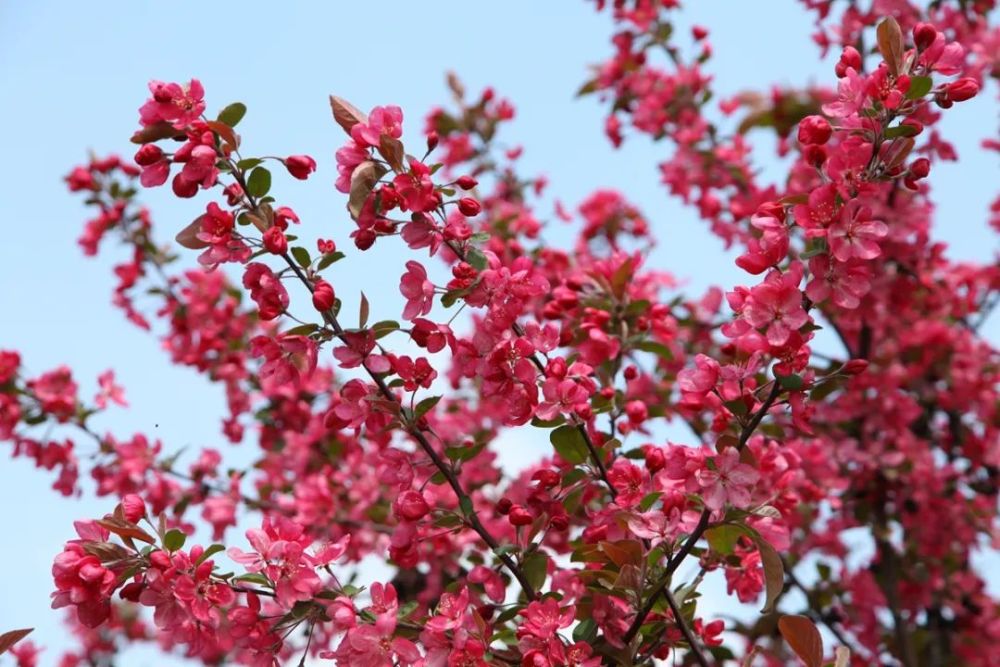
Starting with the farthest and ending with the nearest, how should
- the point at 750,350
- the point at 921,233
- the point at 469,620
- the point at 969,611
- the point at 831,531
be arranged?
the point at 969,611
the point at 831,531
the point at 921,233
the point at 469,620
the point at 750,350

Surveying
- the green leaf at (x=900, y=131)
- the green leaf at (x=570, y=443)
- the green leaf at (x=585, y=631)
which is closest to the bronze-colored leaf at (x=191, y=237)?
the green leaf at (x=570, y=443)

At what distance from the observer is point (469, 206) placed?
2094mm

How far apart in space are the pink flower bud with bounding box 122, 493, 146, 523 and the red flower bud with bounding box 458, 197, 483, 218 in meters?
0.86

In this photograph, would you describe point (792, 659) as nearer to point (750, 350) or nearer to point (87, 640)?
point (750, 350)

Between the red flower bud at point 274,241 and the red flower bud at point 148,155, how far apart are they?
288 mm

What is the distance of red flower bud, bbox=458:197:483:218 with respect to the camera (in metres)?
2.09

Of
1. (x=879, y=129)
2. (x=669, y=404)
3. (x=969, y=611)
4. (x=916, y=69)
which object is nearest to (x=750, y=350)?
(x=879, y=129)

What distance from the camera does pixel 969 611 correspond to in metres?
5.14

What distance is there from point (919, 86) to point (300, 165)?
48.5 inches

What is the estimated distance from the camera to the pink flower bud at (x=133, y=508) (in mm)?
1964

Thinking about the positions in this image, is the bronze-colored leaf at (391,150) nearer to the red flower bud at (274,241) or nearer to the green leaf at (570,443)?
the red flower bud at (274,241)

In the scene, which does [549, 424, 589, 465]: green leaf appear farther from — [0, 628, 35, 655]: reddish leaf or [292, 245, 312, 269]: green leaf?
[0, 628, 35, 655]: reddish leaf

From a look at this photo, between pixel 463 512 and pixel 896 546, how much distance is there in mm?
3434

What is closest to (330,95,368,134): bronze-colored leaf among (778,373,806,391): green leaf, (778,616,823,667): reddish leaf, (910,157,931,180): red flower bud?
(778,373,806,391): green leaf
